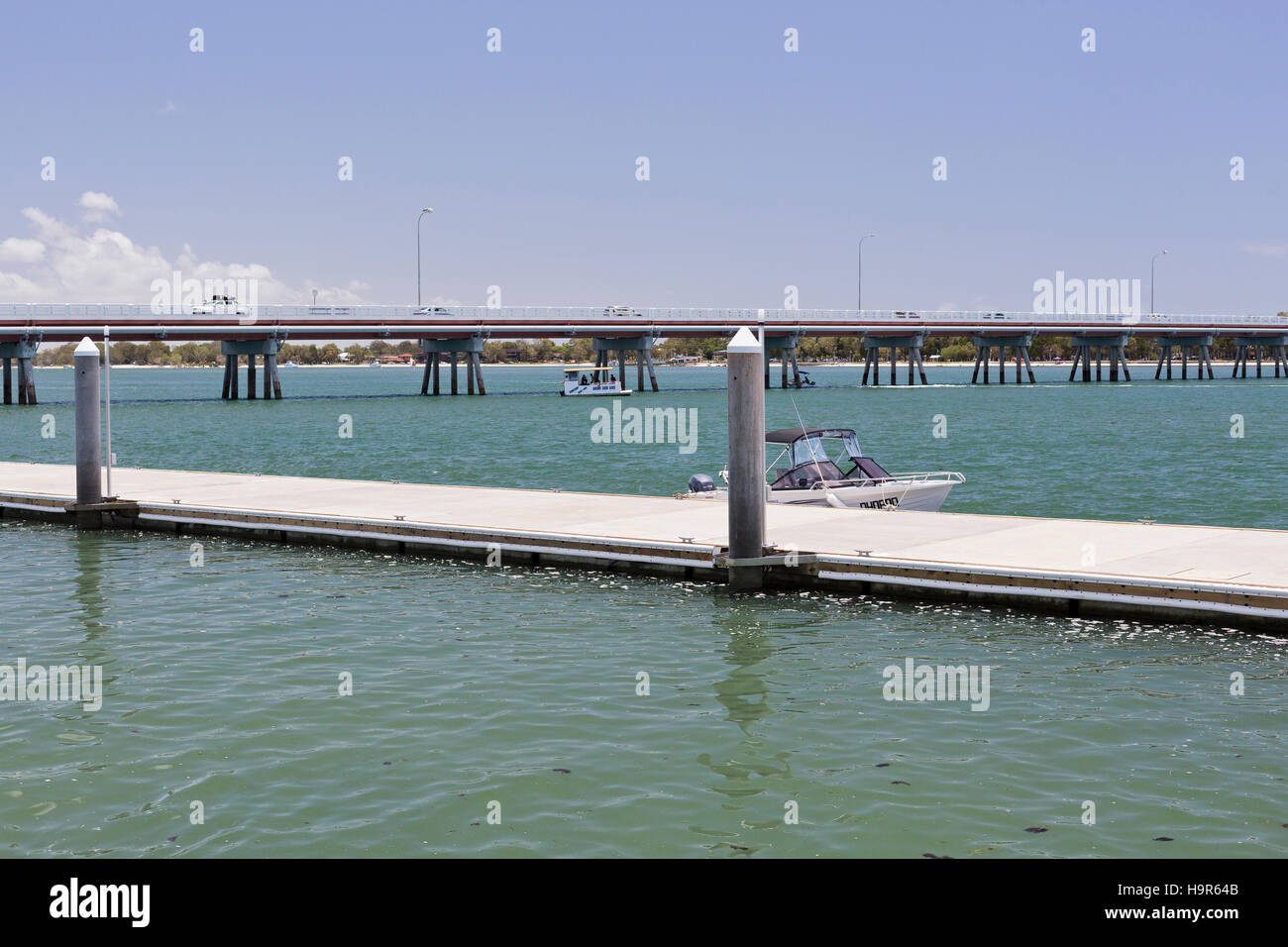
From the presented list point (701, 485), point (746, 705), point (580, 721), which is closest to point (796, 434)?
point (701, 485)

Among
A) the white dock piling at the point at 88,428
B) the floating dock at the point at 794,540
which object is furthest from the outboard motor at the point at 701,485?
the white dock piling at the point at 88,428

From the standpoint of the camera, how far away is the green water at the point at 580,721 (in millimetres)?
10109

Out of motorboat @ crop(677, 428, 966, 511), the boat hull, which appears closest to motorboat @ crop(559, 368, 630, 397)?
motorboat @ crop(677, 428, 966, 511)

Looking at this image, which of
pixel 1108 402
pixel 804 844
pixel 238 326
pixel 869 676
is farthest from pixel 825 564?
pixel 1108 402

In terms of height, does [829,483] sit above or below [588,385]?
below

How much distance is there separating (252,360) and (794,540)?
326 ft

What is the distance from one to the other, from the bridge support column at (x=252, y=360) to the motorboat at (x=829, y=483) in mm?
82130

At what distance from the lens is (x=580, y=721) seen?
42.1 ft

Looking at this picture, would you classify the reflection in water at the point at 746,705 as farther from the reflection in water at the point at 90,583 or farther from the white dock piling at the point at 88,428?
the white dock piling at the point at 88,428

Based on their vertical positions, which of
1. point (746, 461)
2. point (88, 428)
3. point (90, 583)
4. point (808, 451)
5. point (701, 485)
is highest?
point (88, 428)

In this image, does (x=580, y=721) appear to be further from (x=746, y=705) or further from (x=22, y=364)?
(x=22, y=364)

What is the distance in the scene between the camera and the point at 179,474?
105 feet
